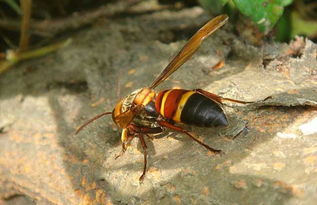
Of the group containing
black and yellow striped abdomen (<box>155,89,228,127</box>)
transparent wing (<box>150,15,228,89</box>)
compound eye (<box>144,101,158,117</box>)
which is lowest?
compound eye (<box>144,101,158,117</box>)

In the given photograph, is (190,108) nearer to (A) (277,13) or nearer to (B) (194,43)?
(B) (194,43)

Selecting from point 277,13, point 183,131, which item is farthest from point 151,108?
point 277,13

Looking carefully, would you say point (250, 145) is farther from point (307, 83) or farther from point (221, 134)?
point (307, 83)

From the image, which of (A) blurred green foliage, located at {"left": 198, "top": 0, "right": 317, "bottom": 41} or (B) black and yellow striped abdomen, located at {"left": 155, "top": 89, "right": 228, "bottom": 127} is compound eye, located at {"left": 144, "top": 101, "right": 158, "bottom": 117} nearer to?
(B) black and yellow striped abdomen, located at {"left": 155, "top": 89, "right": 228, "bottom": 127}

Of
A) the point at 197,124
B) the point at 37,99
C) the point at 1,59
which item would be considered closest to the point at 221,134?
the point at 197,124

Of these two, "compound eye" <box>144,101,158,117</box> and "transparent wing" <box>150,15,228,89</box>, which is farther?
"compound eye" <box>144,101,158,117</box>

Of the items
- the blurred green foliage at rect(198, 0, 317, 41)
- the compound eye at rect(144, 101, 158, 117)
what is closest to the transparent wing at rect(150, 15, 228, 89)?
the compound eye at rect(144, 101, 158, 117)
